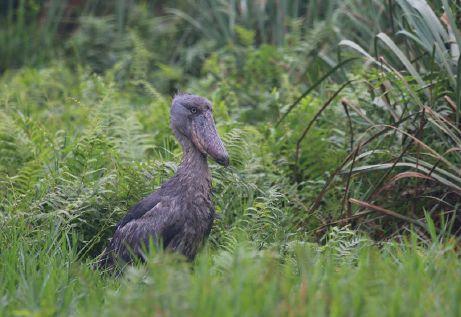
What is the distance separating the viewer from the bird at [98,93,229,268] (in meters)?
5.38

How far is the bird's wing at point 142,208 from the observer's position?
17.9 feet

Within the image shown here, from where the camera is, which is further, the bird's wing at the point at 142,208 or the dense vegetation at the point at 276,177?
the bird's wing at the point at 142,208

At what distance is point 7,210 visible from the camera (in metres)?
5.88

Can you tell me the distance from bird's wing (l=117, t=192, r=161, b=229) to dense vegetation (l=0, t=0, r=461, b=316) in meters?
0.34

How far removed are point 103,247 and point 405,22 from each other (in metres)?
2.78

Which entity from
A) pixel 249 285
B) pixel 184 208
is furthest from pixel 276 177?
pixel 249 285

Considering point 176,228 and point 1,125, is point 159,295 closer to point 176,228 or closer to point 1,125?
point 176,228

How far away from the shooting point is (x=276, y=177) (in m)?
6.67

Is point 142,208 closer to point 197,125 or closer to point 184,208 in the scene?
point 184,208

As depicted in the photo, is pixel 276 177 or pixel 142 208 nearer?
pixel 142 208

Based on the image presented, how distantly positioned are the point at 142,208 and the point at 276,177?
1470 mm

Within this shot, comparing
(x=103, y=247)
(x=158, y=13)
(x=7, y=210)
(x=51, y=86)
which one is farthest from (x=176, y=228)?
(x=158, y=13)

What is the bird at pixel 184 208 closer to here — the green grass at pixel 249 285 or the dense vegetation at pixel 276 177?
the dense vegetation at pixel 276 177

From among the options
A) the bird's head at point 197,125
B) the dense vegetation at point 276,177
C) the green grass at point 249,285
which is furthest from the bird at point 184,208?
the green grass at point 249,285
